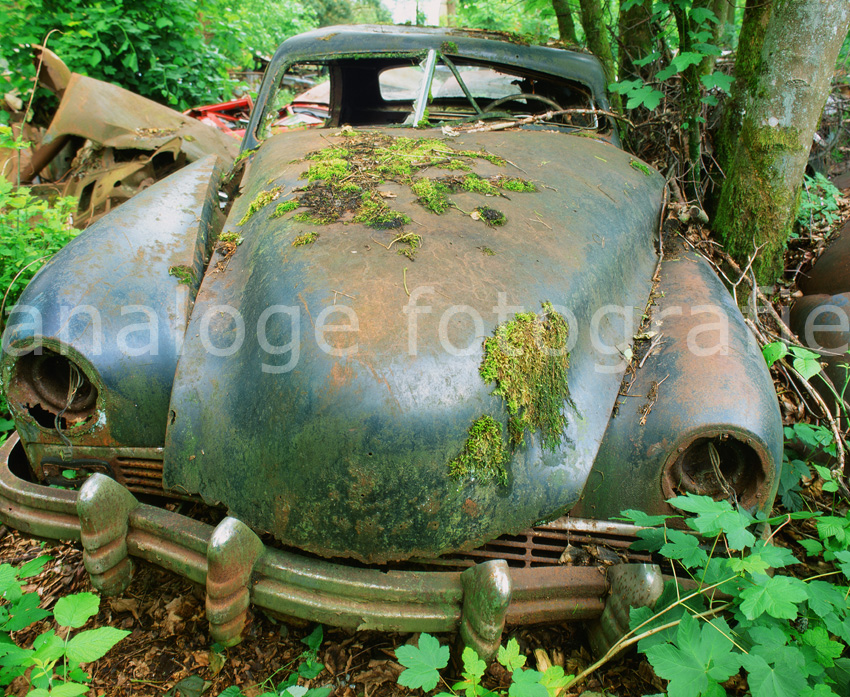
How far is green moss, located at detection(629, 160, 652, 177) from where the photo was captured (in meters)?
2.75

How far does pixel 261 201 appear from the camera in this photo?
6.81 feet

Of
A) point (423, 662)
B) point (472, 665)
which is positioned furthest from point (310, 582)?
point (472, 665)

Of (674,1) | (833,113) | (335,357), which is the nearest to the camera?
(335,357)

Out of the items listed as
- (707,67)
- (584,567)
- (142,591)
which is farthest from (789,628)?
(707,67)

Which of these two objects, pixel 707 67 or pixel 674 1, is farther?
pixel 707 67

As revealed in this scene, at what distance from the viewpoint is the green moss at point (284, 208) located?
6.25 ft

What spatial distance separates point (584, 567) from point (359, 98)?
404 centimetres

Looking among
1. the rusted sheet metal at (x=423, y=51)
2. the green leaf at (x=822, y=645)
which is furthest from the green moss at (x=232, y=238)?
the green leaf at (x=822, y=645)

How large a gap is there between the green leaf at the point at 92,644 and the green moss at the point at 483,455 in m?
0.89

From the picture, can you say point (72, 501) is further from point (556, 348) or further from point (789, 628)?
point (789, 628)

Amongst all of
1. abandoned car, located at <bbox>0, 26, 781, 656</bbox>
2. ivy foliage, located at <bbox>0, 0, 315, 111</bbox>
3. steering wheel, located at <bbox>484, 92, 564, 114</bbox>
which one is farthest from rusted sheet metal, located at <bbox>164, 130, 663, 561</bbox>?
ivy foliage, located at <bbox>0, 0, 315, 111</bbox>

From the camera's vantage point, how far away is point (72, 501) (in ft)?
5.56

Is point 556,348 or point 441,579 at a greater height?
point 556,348

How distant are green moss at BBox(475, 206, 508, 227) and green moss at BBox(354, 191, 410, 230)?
0.83 feet
